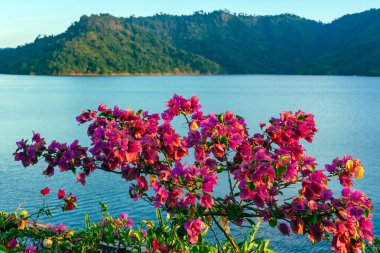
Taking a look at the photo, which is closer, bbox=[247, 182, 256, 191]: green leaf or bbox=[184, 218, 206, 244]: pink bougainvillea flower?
bbox=[247, 182, 256, 191]: green leaf

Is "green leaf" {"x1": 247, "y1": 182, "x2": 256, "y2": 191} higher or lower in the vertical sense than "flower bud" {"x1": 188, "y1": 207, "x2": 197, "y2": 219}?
higher

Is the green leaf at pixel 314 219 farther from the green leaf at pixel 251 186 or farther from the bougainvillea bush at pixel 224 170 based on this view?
the green leaf at pixel 251 186

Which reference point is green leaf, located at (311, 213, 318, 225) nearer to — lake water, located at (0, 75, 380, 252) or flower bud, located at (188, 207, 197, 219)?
flower bud, located at (188, 207, 197, 219)

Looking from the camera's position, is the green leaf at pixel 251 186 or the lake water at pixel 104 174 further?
the lake water at pixel 104 174

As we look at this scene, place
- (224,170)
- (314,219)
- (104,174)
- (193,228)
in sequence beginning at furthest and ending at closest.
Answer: (104,174)
(224,170)
(193,228)
(314,219)

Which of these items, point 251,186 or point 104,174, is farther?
point 104,174

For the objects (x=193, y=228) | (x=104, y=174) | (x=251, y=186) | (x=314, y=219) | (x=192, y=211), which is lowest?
(x=104, y=174)

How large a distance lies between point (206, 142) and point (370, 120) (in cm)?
4750

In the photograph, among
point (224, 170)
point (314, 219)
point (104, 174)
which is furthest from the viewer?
point (104, 174)

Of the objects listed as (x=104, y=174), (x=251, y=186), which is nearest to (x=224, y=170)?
(x=251, y=186)

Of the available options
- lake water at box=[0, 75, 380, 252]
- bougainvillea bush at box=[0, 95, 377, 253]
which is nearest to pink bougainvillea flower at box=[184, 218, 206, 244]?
bougainvillea bush at box=[0, 95, 377, 253]

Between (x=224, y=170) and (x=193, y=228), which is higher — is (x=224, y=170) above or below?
above

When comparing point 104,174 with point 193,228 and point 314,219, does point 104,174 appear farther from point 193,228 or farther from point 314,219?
point 314,219

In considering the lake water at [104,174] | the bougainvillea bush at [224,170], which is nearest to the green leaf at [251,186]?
the bougainvillea bush at [224,170]
